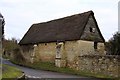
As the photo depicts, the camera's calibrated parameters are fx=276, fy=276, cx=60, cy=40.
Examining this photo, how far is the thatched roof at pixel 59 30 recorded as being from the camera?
41.4 meters

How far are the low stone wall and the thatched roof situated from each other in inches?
177

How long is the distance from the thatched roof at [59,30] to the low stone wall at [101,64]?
4.49 meters

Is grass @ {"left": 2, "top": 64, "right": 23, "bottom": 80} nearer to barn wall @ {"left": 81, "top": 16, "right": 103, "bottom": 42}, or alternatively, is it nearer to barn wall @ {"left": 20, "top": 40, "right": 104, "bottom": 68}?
barn wall @ {"left": 20, "top": 40, "right": 104, "bottom": 68}

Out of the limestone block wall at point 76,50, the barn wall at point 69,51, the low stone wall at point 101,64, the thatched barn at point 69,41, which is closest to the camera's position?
the low stone wall at point 101,64

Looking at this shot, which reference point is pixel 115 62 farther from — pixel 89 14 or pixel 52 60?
pixel 52 60

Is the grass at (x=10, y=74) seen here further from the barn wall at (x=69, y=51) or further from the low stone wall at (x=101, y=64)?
the barn wall at (x=69, y=51)

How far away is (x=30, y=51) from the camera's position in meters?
50.7

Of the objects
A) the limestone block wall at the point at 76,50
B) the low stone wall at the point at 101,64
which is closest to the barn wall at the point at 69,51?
the limestone block wall at the point at 76,50

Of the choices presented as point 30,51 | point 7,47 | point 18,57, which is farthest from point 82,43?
point 7,47

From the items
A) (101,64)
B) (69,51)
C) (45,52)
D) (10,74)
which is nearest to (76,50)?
(69,51)

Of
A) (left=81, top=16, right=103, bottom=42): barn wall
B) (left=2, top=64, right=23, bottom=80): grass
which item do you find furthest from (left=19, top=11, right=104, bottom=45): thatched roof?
(left=2, top=64, right=23, bottom=80): grass

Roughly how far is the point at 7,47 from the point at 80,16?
30.9 metres

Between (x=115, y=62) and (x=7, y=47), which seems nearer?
(x=115, y=62)

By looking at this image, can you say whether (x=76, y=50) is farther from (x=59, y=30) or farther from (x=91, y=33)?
(x=59, y=30)
